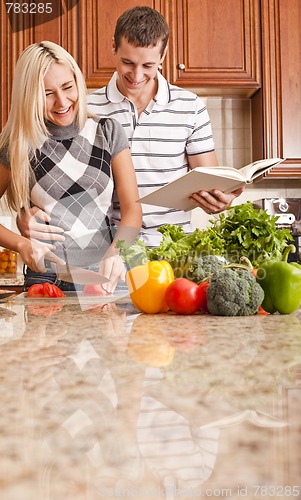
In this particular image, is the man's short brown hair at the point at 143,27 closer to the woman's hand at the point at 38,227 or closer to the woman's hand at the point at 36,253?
the woman's hand at the point at 38,227

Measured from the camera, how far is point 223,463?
1.19 ft

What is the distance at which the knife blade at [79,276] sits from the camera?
4.62 feet

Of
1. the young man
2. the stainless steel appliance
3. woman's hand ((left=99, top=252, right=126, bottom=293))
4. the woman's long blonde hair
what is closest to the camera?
woman's hand ((left=99, top=252, right=126, bottom=293))

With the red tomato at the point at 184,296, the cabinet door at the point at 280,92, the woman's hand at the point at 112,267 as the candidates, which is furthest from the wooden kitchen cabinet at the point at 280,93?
the red tomato at the point at 184,296

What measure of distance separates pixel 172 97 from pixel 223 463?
2.11 metres

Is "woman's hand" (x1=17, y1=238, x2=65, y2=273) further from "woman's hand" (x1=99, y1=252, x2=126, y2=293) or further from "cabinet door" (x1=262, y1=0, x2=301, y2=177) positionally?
"cabinet door" (x1=262, y1=0, x2=301, y2=177)

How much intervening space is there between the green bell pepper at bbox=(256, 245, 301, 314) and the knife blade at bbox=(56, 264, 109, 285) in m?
0.35

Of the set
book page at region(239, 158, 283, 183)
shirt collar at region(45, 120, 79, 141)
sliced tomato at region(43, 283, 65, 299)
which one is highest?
shirt collar at region(45, 120, 79, 141)

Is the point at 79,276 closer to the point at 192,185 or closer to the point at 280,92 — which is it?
the point at 192,185

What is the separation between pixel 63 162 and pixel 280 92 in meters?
1.99

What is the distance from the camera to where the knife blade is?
141 centimetres

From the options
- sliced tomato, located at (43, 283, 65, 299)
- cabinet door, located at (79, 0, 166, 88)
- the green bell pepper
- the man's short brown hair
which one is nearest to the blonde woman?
sliced tomato, located at (43, 283, 65, 299)

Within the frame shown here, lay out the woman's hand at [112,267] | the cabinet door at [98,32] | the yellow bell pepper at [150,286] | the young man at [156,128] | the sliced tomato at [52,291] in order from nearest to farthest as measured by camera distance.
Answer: the yellow bell pepper at [150,286]
the woman's hand at [112,267]
the sliced tomato at [52,291]
the young man at [156,128]
the cabinet door at [98,32]

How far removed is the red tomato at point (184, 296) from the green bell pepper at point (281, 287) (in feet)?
0.43
